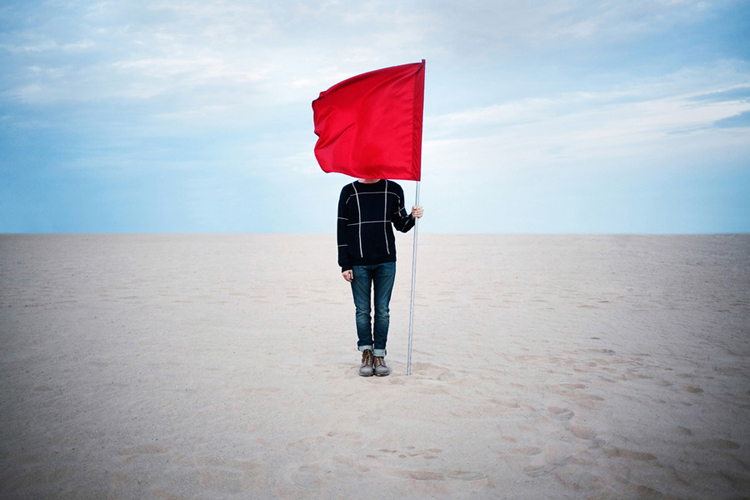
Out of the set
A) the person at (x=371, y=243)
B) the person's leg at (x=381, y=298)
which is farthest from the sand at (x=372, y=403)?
the person at (x=371, y=243)

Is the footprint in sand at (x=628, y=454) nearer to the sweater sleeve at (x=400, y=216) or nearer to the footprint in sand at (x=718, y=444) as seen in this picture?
the footprint in sand at (x=718, y=444)

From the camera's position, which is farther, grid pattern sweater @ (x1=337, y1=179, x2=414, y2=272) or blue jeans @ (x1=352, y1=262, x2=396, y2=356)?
blue jeans @ (x1=352, y1=262, x2=396, y2=356)

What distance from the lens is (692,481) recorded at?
2947mm

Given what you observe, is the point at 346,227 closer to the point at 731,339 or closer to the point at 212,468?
the point at 212,468

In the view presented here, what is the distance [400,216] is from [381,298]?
2.93 ft

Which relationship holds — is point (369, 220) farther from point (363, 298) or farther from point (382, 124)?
point (382, 124)

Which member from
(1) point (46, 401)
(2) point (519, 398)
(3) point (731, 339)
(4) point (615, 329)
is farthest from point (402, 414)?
(3) point (731, 339)

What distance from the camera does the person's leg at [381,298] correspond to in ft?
15.5

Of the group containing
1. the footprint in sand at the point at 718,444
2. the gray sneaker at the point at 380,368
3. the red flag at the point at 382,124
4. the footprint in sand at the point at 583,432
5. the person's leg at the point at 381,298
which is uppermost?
Answer: the red flag at the point at 382,124

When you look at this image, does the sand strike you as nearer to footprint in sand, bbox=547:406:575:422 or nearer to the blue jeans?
footprint in sand, bbox=547:406:575:422

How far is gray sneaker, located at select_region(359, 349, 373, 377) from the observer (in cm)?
487

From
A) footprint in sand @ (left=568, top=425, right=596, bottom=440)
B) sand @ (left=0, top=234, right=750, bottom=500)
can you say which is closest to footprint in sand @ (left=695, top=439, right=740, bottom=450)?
sand @ (left=0, top=234, right=750, bottom=500)

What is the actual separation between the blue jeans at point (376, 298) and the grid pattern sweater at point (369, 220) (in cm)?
11

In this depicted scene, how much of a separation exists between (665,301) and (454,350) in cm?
631
